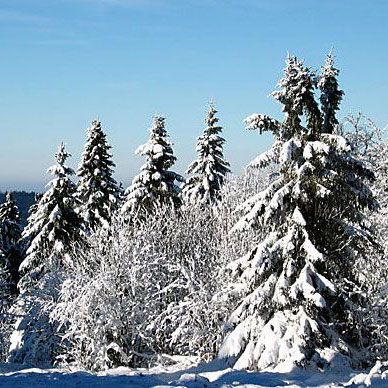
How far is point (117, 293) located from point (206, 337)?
3982 mm

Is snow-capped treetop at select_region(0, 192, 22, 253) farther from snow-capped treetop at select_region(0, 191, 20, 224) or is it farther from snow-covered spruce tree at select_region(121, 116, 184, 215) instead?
snow-covered spruce tree at select_region(121, 116, 184, 215)

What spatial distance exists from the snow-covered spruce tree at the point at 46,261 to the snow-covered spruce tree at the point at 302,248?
1368cm

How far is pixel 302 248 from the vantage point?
1524 centimetres

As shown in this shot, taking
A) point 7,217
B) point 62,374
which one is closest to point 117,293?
point 62,374

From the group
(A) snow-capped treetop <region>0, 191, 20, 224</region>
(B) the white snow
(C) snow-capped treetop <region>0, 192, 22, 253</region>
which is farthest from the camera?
(A) snow-capped treetop <region>0, 191, 20, 224</region>

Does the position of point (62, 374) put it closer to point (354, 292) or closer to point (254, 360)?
point (254, 360)

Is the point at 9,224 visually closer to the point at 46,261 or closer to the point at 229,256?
the point at 46,261

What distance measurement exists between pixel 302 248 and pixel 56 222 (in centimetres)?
1945

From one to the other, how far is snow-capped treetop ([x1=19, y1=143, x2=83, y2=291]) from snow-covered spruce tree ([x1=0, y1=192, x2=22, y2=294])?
11.9 metres

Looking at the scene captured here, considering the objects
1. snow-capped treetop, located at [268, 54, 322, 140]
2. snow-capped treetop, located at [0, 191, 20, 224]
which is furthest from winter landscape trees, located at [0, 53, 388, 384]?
snow-capped treetop, located at [0, 191, 20, 224]

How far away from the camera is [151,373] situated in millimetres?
14984

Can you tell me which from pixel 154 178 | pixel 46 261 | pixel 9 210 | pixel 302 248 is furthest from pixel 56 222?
pixel 302 248

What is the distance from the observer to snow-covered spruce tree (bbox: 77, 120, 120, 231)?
108ft

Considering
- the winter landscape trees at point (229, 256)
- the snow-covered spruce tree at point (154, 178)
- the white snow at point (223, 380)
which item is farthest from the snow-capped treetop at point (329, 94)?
the snow-covered spruce tree at point (154, 178)
